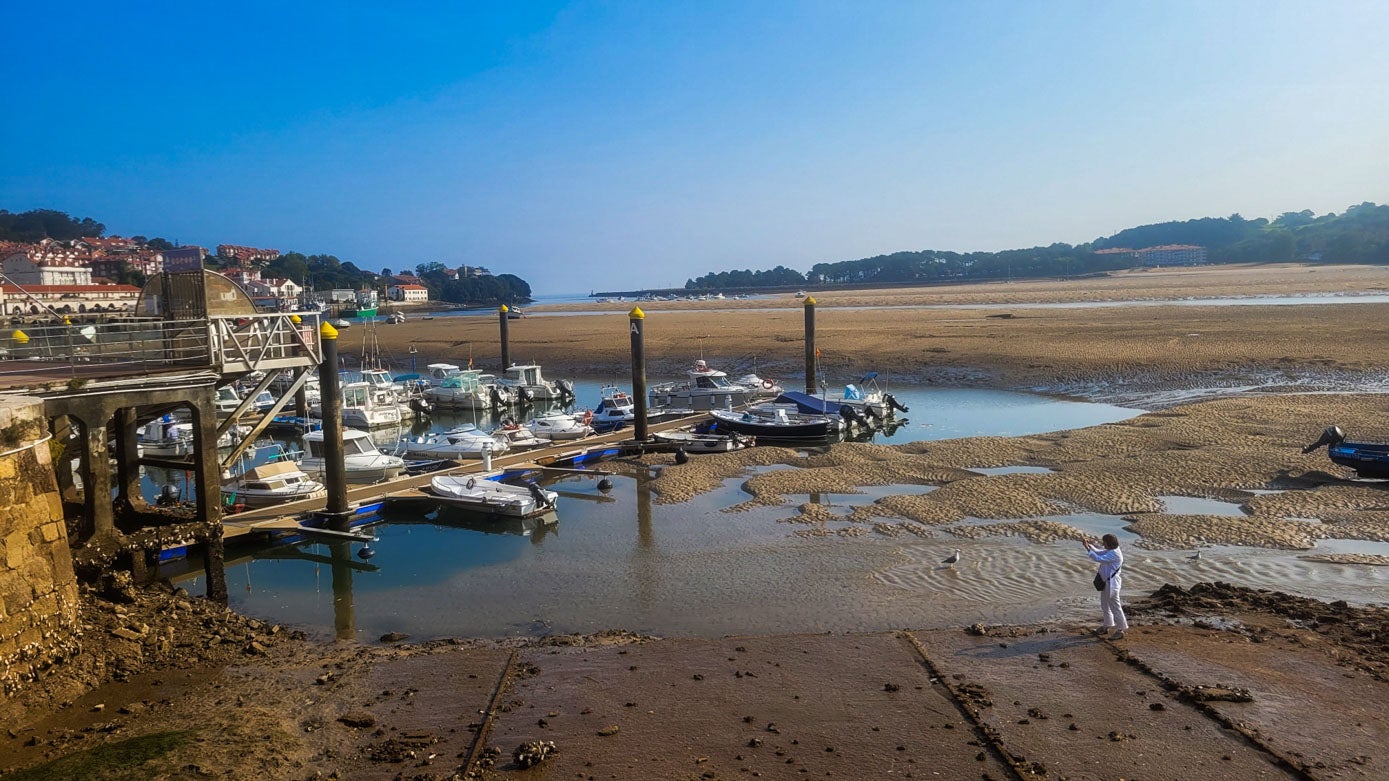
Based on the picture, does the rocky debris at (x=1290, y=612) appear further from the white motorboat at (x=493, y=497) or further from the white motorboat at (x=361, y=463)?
the white motorboat at (x=361, y=463)

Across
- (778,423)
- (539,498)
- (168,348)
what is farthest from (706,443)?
(168,348)

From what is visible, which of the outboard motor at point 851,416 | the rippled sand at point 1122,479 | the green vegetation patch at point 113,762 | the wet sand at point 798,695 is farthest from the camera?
the outboard motor at point 851,416

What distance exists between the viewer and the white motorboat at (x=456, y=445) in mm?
30609

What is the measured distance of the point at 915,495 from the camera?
23016 millimetres

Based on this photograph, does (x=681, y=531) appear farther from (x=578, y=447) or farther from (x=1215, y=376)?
(x=1215, y=376)

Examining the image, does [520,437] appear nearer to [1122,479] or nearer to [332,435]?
[332,435]

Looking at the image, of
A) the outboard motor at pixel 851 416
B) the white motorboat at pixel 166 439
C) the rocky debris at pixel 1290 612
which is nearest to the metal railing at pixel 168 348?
the white motorboat at pixel 166 439

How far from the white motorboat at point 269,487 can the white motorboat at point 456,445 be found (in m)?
6.74

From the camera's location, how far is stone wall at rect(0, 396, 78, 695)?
10.4 metres

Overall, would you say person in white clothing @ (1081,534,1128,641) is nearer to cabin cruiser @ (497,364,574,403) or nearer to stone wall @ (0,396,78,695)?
stone wall @ (0,396,78,695)

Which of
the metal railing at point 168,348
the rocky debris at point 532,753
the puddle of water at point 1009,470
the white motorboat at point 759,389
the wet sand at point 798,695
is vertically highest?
the metal railing at point 168,348

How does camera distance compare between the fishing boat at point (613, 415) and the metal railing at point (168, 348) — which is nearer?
the metal railing at point (168, 348)

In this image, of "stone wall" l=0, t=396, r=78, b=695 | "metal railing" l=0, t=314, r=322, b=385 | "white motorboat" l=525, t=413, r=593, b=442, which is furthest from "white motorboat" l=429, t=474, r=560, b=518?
"stone wall" l=0, t=396, r=78, b=695

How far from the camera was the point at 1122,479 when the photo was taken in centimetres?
2312
